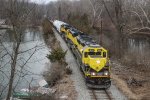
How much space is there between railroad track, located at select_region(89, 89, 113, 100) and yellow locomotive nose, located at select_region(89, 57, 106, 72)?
1656mm

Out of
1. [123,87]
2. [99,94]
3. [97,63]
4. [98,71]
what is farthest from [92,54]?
[99,94]

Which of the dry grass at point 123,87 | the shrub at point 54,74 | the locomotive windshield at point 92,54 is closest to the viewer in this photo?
the dry grass at point 123,87

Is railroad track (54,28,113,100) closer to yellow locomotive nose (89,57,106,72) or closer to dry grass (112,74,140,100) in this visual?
dry grass (112,74,140,100)

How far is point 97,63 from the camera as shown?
82.7 feet

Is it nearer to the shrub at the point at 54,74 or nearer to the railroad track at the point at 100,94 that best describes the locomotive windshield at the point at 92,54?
the railroad track at the point at 100,94

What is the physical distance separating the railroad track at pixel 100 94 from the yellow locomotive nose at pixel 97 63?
65.2 inches

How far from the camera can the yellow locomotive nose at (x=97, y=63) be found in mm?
25172

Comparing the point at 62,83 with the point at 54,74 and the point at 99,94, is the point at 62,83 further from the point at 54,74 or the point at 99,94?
the point at 99,94

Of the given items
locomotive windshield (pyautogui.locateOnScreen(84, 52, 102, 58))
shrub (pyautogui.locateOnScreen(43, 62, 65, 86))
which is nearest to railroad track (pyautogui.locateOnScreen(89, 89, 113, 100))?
locomotive windshield (pyautogui.locateOnScreen(84, 52, 102, 58))

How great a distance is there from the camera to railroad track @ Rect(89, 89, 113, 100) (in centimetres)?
2337

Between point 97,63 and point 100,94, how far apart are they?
2.47 metres

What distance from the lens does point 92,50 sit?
88.0 ft

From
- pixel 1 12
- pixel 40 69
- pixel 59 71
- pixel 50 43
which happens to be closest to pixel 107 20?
Answer: pixel 50 43

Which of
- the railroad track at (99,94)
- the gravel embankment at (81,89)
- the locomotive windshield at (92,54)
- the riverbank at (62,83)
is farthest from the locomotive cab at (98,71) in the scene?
the riverbank at (62,83)
